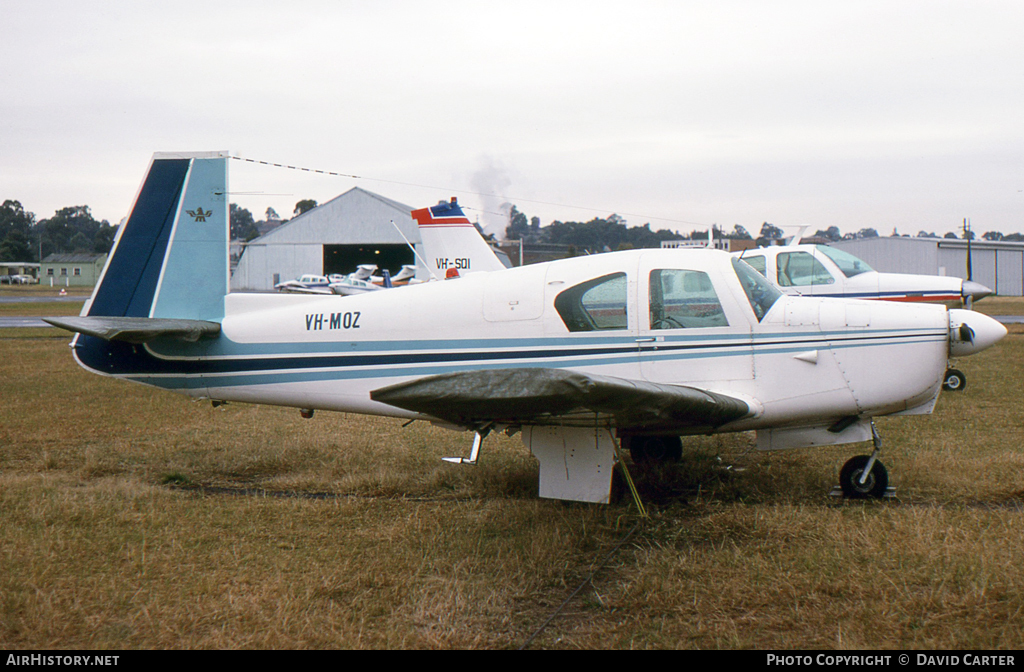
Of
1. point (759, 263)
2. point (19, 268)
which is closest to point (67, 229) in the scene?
point (19, 268)

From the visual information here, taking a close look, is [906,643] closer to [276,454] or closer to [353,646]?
[353,646]

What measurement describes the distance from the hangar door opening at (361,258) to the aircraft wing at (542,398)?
51075mm

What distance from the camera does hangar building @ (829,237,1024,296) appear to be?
53544mm

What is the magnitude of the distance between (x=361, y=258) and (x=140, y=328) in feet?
198

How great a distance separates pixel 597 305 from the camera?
232 inches

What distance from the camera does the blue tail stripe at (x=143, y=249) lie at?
23.2ft

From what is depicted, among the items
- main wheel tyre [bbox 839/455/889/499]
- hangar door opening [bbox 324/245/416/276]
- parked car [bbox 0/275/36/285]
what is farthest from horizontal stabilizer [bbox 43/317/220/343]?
parked car [bbox 0/275/36/285]

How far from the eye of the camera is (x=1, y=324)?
26734mm

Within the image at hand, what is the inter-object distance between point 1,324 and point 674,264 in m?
28.5

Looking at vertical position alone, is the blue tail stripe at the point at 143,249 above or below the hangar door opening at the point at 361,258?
below

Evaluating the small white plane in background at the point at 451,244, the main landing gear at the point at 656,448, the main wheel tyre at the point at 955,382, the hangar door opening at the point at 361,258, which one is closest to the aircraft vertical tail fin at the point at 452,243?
the small white plane in background at the point at 451,244

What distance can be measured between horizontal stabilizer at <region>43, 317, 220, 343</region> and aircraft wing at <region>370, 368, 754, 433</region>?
289 centimetres

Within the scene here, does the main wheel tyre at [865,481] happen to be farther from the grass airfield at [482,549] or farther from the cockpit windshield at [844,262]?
the cockpit windshield at [844,262]

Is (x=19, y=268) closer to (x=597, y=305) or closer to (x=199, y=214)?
(x=199, y=214)
